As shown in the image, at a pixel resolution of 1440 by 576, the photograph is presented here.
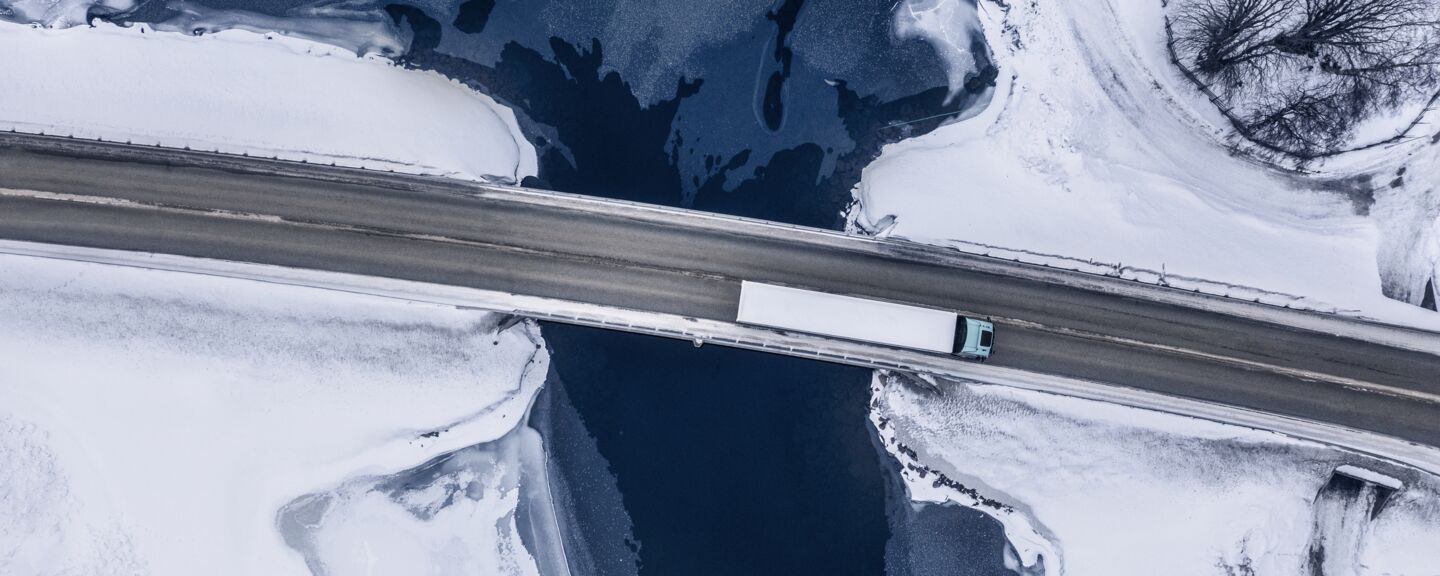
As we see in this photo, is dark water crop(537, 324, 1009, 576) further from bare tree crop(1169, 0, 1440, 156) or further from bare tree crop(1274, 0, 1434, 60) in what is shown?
bare tree crop(1274, 0, 1434, 60)

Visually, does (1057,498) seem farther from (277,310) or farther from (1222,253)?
(277,310)

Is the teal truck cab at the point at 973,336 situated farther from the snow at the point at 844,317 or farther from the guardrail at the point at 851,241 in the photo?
the guardrail at the point at 851,241

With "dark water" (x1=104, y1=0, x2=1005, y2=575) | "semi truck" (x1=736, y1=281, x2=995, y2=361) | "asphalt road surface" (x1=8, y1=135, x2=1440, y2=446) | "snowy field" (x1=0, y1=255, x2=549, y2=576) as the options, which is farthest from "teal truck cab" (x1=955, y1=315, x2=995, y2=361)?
"snowy field" (x1=0, y1=255, x2=549, y2=576)

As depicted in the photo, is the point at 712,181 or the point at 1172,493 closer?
the point at 1172,493

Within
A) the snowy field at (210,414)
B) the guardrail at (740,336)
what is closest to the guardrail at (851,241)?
the guardrail at (740,336)

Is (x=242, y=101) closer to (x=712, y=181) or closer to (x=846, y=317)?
(x=712, y=181)

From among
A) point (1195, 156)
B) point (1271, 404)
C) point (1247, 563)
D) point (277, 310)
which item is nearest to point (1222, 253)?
point (1195, 156)

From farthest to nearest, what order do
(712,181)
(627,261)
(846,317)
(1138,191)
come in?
(712,181), (1138,191), (627,261), (846,317)

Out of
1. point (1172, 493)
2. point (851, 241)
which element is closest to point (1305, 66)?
point (1172, 493)
